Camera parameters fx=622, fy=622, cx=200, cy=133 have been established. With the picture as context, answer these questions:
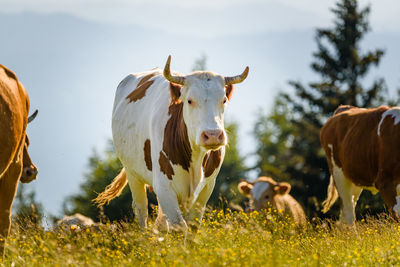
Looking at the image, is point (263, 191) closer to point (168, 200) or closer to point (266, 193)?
point (266, 193)

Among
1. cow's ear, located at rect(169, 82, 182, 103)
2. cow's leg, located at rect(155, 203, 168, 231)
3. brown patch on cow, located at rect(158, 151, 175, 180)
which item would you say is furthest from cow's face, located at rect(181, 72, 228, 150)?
cow's leg, located at rect(155, 203, 168, 231)

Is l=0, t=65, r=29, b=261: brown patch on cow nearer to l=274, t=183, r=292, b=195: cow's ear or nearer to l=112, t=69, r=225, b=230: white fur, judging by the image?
l=112, t=69, r=225, b=230: white fur

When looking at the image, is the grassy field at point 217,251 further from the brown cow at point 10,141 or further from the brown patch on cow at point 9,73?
the brown patch on cow at point 9,73

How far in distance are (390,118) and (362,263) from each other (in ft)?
17.0

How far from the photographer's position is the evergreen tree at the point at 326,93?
23.8 metres

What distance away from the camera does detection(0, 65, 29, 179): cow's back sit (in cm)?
595

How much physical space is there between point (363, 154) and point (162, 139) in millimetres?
4502

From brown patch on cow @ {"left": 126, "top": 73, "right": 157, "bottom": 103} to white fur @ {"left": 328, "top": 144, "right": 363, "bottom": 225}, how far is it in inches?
170

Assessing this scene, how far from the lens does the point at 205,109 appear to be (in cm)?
712

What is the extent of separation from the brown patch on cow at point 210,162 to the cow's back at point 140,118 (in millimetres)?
606

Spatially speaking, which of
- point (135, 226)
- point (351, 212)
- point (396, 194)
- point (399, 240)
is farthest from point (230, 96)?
point (351, 212)

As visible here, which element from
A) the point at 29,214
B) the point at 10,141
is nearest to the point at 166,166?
the point at 10,141

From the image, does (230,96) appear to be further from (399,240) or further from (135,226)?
(399,240)

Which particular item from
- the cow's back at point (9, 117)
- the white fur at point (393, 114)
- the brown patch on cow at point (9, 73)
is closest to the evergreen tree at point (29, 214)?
the cow's back at point (9, 117)
